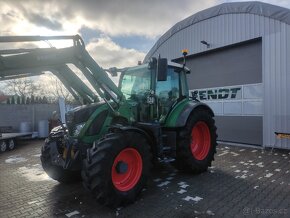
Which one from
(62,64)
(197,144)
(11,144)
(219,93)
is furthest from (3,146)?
(219,93)

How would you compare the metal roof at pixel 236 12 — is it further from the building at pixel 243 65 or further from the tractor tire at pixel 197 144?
the tractor tire at pixel 197 144

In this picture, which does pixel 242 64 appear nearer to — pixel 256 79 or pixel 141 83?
pixel 256 79

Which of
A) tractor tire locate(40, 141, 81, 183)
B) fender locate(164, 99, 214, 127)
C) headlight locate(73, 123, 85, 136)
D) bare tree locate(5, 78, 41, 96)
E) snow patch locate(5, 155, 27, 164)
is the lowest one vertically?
snow patch locate(5, 155, 27, 164)

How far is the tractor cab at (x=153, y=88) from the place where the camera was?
5.09 metres

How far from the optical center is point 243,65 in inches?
351

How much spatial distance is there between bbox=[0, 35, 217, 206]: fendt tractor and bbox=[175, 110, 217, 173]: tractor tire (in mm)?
21

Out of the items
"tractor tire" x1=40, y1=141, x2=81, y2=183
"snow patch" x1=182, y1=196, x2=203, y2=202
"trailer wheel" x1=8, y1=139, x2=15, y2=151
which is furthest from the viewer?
"trailer wheel" x1=8, y1=139, x2=15, y2=151

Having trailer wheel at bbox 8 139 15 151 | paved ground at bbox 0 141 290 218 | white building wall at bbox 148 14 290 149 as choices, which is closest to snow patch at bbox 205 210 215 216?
paved ground at bbox 0 141 290 218

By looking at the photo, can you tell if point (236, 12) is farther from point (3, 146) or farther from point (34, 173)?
point (3, 146)

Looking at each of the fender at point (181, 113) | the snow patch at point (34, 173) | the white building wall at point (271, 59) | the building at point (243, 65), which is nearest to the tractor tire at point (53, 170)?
the snow patch at point (34, 173)

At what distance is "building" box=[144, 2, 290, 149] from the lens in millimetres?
7789

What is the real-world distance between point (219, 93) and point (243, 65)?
1417 mm

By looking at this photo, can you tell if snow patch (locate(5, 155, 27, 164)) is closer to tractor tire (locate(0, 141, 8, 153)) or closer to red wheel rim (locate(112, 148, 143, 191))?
tractor tire (locate(0, 141, 8, 153))

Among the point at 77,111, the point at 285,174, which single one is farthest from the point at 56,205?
the point at 285,174
